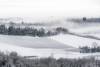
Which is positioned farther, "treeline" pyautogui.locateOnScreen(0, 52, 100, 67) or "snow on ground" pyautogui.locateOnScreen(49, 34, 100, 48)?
"snow on ground" pyautogui.locateOnScreen(49, 34, 100, 48)

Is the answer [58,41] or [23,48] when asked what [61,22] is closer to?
[58,41]

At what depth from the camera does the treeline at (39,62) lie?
297 centimetres

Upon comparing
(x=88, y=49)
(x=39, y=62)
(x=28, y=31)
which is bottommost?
(x=39, y=62)

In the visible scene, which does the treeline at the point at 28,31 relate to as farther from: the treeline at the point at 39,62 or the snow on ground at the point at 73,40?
the treeline at the point at 39,62

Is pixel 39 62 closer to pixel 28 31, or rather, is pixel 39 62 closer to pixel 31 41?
pixel 31 41

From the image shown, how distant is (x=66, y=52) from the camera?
10.1 ft

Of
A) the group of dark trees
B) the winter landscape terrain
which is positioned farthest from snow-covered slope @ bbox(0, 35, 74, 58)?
the group of dark trees

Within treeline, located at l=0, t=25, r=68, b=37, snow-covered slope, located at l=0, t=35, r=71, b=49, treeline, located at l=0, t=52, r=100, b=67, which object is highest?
treeline, located at l=0, t=25, r=68, b=37

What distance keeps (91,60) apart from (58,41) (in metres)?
0.44

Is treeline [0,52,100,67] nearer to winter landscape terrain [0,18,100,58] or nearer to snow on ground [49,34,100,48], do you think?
winter landscape terrain [0,18,100,58]

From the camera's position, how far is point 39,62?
3.02 meters

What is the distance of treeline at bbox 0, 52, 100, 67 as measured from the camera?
2.97 m

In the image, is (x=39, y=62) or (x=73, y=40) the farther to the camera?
(x=73, y=40)

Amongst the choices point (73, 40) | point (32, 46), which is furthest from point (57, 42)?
point (32, 46)
